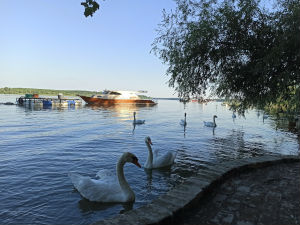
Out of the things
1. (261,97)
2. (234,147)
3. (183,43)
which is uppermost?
(183,43)

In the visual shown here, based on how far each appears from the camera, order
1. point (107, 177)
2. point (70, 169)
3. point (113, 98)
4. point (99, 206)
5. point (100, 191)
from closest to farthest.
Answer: point (99, 206)
point (100, 191)
point (107, 177)
point (70, 169)
point (113, 98)

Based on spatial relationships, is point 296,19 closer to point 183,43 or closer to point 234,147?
point 183,43

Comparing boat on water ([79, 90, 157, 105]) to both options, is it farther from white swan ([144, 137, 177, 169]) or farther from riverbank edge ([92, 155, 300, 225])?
riverbank edge ([92, 155, 300, 225])

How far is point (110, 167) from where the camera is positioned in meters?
9.86

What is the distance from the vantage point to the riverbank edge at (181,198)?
3150 mm

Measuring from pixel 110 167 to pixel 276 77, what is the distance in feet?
26.2

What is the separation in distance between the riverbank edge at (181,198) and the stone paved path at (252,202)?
150mm

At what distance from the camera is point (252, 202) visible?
4078mm


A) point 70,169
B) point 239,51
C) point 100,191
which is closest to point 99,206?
point 100,191

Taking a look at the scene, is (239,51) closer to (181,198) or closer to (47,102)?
(181,198)

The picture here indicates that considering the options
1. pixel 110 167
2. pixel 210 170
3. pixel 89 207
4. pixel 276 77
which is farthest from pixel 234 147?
pixel 89 207

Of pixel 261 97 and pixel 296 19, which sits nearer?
pixel 296 19

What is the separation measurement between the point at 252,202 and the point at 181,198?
1.47 meters

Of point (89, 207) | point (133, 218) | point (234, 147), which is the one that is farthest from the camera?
point (234, 147)
